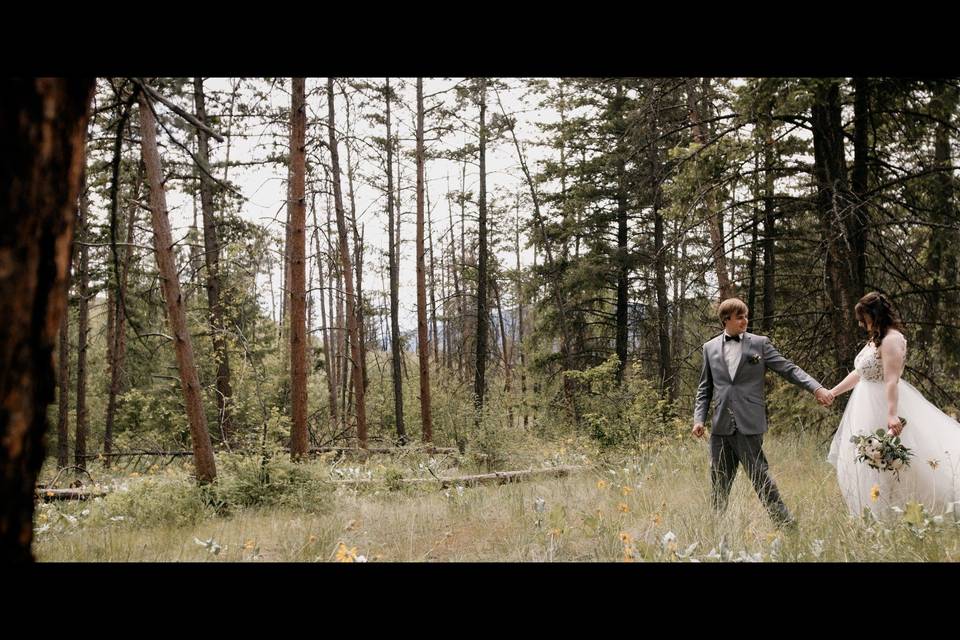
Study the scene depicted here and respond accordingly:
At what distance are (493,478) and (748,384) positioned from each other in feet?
17.5

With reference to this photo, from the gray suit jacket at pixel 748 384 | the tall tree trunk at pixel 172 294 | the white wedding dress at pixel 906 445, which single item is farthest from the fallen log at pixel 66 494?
the white wedding dress at pixel 906 445

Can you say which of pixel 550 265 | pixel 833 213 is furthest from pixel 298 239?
pixel 550 265

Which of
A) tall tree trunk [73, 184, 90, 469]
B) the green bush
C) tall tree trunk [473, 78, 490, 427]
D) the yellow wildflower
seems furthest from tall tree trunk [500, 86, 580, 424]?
the yellow wildflower

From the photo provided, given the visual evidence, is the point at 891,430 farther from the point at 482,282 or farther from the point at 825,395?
the point at 482,282

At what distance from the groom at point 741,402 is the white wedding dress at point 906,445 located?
52 centimetres

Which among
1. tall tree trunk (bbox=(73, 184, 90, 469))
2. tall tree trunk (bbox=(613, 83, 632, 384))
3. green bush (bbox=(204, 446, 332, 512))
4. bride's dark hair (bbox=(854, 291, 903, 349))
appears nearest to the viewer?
bride's dark hair (bbox=(854, 291, 903, 349))

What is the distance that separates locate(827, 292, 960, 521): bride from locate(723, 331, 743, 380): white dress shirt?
811mm

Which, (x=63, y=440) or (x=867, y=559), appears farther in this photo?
(x=63, y=440)

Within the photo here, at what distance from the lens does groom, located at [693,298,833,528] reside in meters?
4.72

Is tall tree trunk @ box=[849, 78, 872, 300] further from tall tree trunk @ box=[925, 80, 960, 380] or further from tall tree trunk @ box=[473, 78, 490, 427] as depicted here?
tall tree trunk @ box=[473, 78, 490, 427]

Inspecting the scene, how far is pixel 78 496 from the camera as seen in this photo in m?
7.92
